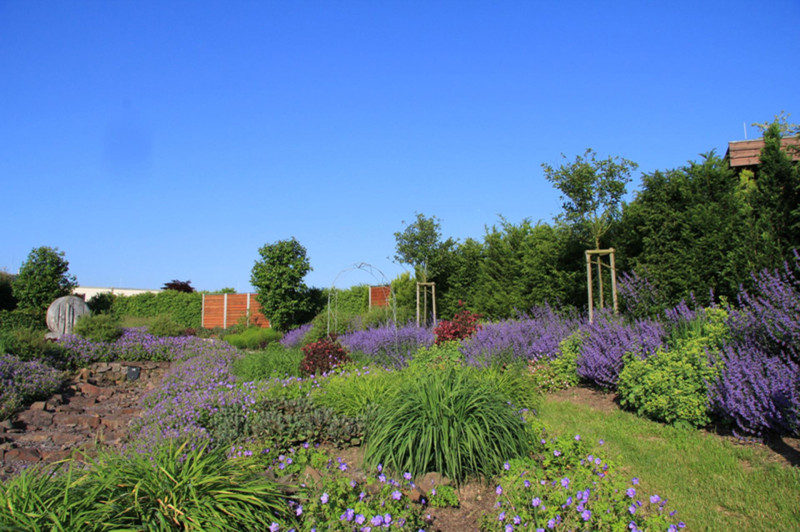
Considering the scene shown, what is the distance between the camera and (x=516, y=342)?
7.71 metres

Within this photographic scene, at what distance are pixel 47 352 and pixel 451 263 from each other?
9.63 metres

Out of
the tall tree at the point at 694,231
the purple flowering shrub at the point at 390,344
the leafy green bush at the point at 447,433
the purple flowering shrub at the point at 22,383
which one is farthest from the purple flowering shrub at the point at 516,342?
the purple flowering shrub at the point at 22,383

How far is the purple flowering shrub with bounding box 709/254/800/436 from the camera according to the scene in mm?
4168

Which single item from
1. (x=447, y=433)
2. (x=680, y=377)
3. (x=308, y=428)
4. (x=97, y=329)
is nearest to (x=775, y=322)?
(x=680, y=377)

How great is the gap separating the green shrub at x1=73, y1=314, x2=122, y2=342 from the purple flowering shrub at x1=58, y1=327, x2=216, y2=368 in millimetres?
228

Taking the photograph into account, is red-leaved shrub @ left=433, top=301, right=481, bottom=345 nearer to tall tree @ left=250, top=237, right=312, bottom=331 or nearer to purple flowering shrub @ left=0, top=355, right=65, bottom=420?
purple flowering shrub @ left=0, top=355, right=65, bottom=420

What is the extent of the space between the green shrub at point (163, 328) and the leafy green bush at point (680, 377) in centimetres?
1240

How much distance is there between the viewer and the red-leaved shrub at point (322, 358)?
759 cm

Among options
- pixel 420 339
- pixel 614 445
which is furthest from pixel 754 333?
pixel 420 339

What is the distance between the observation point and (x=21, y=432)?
21.6 ft

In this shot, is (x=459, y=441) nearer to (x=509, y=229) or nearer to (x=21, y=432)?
(x=21, y=432)

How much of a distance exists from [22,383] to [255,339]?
816cm

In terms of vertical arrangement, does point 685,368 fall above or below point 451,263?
below

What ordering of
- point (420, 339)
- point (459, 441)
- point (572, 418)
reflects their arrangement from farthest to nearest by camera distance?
point (420, 339), point (572, 418), point (459, 441)
